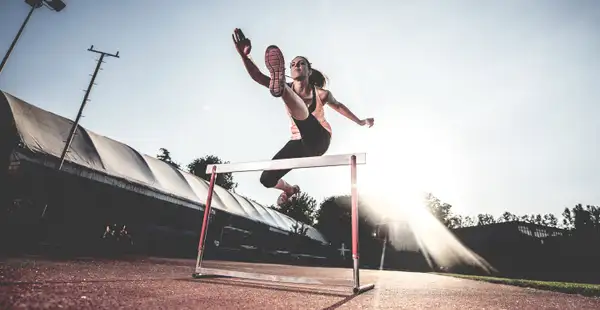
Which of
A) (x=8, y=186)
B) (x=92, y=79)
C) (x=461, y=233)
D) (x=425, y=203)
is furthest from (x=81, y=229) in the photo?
(x=425, y=203)

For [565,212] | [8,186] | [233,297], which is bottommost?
[233,297]

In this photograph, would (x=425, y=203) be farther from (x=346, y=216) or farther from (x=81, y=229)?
(x=81, y=229)

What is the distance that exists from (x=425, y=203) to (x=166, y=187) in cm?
4717

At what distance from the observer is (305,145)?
332 centimetres

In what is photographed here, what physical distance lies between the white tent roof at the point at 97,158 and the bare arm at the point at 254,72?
7.09m

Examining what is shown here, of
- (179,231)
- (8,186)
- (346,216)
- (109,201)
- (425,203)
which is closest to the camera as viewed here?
(8,186)

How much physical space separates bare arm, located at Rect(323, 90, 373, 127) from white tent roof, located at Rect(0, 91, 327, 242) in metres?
7.39

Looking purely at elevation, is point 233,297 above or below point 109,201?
below

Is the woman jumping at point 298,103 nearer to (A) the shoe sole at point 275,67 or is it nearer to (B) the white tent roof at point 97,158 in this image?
(A) the shoe sole at point 275,67

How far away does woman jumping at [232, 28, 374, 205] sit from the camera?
2432 millimetres

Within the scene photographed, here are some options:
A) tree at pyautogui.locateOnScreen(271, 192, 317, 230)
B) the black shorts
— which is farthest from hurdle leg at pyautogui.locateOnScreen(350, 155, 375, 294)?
tree at pyautogui.locateOnScreen(271, 192, 317, 230)

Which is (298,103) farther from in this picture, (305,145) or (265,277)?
(265,277)

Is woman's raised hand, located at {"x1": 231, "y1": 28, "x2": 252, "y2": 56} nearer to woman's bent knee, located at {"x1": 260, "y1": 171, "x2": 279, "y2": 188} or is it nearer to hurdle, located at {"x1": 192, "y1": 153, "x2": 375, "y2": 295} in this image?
hurdle, located at {"x1": 192, "y1": 153, "x2": 375, "y2": 295}

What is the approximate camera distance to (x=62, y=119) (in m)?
8.62
